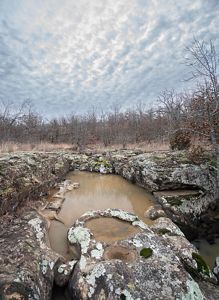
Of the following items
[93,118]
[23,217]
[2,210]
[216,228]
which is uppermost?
[93,118]

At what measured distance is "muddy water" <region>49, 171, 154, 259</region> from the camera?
14.2 ft

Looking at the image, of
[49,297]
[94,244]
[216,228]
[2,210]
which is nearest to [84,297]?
[49,297]

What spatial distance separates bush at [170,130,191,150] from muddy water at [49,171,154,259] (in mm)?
3232

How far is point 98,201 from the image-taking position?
6.59m

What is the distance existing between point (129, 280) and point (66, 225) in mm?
2491

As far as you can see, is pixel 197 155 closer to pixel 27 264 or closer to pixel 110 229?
pixel 110 229

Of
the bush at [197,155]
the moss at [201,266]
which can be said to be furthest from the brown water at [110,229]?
the bush at [197,155]

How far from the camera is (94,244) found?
368 centimetres

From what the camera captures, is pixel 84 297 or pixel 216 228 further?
pixel 216 228

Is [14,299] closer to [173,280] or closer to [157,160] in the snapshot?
[173,280]

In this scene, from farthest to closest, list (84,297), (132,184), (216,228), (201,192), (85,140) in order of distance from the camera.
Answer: (85,140), (132,184), (201,192), (216,228), (84,297)

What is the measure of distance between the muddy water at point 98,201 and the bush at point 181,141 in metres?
3.23

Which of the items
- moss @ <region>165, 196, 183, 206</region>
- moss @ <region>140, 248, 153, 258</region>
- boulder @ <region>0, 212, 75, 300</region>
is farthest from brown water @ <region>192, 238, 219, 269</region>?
boulder @ <region>0, 212, 75, 300</region>

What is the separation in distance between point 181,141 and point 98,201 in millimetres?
5209
